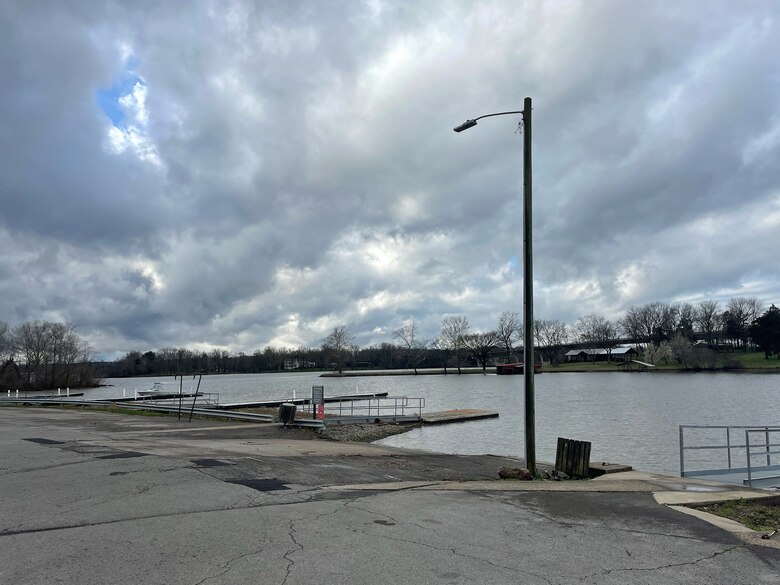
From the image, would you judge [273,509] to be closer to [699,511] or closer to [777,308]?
[699,511]

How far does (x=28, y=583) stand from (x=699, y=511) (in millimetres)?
9217

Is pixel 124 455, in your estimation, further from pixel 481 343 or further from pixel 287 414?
pixel 481 343

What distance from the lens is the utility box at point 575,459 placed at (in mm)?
14867

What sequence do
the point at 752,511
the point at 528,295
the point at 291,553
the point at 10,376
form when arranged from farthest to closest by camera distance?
1. the point at 10,376
2. the point at 528,295
3. the point at 752,511
4. the point at 291,553

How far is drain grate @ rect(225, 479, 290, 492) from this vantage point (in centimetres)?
1007

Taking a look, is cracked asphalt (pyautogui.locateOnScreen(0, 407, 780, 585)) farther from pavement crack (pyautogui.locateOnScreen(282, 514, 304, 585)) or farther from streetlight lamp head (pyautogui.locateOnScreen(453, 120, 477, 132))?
streetlight lamp head (pyautogui.locateOnScreen(453, 120, 477, 132))

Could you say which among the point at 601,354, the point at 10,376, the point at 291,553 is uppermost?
the point at 291,553

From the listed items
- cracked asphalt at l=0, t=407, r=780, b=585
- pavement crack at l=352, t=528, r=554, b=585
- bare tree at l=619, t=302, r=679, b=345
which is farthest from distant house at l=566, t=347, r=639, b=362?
pavement crack at l=352, t=528, r=554, b=585

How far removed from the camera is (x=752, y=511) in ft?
30.5

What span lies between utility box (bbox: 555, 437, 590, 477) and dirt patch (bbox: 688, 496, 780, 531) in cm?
490

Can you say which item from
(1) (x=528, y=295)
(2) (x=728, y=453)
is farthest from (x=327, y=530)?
(2) (x=728, y=453)

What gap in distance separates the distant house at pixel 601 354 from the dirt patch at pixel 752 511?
153 meters

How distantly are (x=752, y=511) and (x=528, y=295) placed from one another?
640cm

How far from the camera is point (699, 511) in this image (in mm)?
9281
